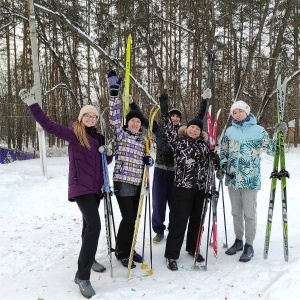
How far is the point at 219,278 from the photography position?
3279mm

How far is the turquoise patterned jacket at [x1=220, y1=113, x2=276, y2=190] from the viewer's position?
3627 millimetres

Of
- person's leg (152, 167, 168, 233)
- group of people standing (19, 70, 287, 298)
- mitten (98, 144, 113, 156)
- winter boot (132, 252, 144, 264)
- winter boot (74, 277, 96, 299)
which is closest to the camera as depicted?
winter boot (74, 277, 96, 299)

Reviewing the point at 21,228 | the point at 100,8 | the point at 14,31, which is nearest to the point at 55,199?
the point at 21,228

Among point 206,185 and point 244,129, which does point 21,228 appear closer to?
point 206,185

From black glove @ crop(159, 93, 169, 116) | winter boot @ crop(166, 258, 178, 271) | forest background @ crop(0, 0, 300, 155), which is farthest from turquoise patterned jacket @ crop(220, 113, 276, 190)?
forest background @ crop(0, 0, 300, 155)

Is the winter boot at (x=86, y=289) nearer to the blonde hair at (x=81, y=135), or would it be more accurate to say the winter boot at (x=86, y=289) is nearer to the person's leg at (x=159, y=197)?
the blonde hair at (x=81, y=135)

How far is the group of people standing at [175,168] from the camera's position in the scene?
308 cm

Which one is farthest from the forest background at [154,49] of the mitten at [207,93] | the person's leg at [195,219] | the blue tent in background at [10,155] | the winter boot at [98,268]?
the winter boot at [98,268]

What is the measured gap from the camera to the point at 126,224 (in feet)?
11.5

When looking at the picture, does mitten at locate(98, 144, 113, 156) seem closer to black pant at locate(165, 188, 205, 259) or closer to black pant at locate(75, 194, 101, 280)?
black pant at locate(75, 194, 101, 280)

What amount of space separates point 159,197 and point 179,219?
2.47 ft

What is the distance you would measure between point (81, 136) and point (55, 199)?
407 centimetres

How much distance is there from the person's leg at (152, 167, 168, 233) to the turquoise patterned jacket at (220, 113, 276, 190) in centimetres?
89

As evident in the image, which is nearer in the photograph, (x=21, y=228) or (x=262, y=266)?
(x=262, y=266)
